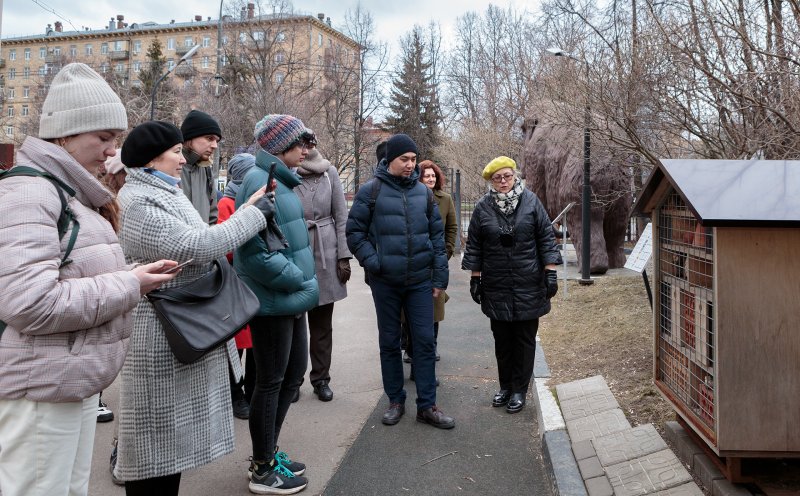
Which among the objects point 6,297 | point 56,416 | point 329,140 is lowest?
point 56,416

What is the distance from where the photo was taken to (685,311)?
3359 millimetres

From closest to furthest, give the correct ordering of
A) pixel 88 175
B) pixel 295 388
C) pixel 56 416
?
pixel 56 416
pixel 88 175
pixel 295 388

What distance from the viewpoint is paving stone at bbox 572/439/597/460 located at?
3783mm

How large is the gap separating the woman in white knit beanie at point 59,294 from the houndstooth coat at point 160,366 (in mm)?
321

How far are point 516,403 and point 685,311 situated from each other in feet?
6.34

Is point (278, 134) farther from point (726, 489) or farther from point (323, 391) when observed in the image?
point (726, 489)

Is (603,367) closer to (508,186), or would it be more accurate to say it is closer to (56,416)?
(508,186)

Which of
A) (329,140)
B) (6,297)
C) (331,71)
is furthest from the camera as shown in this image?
(331,71)

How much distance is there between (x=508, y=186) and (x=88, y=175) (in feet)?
11.3

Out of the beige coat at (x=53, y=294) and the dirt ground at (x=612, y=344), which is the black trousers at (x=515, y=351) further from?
the beige coat at (x=53, y=294)

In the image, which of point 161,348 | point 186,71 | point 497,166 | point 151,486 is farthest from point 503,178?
point 186,71

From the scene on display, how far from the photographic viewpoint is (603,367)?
536 cm

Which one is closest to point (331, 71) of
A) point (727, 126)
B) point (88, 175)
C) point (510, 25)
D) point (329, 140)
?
point (329, 140)

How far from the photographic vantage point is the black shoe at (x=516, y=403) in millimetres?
4961
